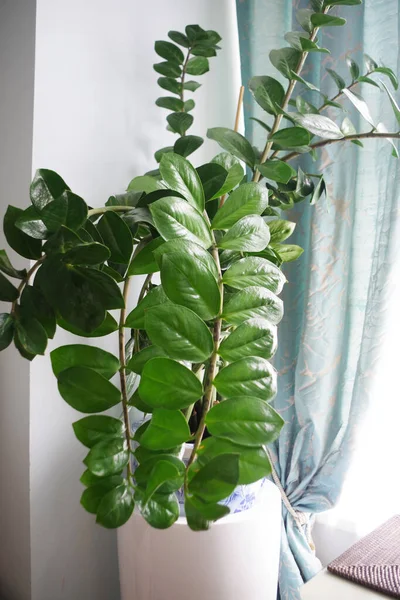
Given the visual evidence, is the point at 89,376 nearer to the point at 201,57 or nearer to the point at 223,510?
the point at 223,510

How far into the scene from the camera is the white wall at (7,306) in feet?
3.37

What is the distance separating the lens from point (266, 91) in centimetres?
86

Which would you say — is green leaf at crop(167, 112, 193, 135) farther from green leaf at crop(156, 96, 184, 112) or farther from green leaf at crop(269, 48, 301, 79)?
green leaf at crop(269, 48, 301, 79)

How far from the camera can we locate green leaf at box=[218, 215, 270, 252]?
1.70 ft

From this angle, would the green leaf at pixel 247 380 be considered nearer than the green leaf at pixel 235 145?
Yes

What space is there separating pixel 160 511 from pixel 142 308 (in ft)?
0.64

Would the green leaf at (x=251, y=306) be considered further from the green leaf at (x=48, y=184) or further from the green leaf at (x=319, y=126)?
the green leaf at (x=319, y=126)

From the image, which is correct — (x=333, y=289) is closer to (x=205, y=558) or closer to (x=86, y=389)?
(x=205, y=558)

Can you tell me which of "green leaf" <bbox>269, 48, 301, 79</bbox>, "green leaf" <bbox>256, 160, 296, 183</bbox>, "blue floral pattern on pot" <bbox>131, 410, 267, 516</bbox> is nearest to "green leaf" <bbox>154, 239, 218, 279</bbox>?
"green leaf" <bbox>256, 160, 296, 183</bbox>

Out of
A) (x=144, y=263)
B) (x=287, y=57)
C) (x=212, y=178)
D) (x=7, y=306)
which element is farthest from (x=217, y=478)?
(x=7, y=306)

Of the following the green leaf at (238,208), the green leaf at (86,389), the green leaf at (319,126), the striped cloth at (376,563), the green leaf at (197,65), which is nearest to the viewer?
the green leaf at (86,389)

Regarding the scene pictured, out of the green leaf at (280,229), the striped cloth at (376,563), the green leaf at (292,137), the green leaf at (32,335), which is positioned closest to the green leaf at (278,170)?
the green leaf at (292,137)

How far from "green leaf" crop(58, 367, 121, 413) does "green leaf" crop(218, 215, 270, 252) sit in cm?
18

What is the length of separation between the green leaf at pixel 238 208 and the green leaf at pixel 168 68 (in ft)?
2.23
